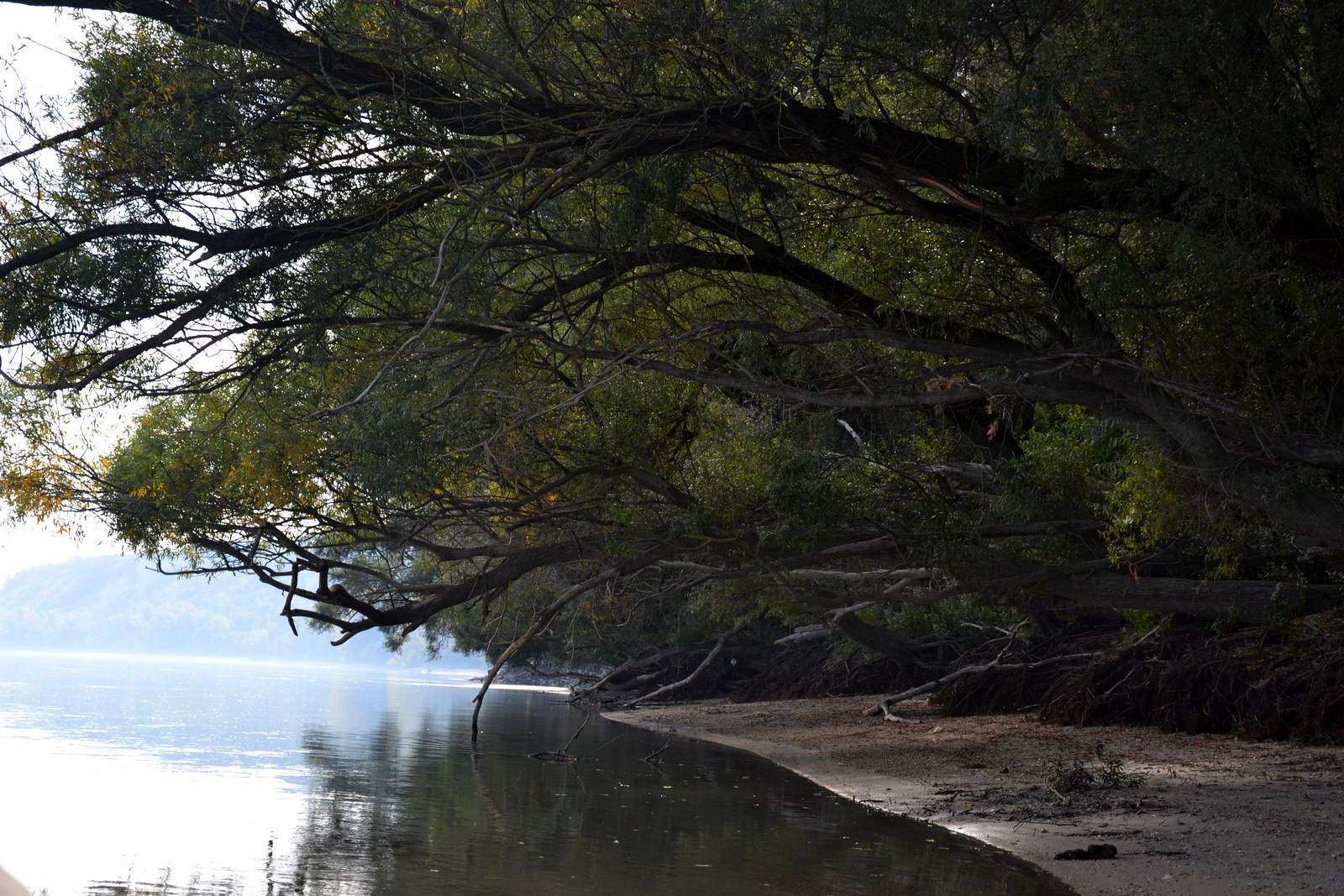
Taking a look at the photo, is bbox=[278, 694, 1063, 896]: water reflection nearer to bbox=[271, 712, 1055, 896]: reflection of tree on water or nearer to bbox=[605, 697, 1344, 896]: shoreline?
bbox=[271, 712, 1055, 896]: reflection of tree on water

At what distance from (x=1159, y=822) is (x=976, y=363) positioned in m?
4.41

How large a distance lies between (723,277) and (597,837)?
5522mm

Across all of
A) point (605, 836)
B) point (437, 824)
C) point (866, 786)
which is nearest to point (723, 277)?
point (605, 836)

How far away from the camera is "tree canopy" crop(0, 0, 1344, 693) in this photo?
25.2 ft

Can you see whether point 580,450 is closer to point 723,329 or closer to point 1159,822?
point 723,329

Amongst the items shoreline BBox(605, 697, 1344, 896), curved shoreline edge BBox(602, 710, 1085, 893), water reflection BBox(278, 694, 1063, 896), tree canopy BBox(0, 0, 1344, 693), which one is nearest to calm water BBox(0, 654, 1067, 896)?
water reflection BBox(278, 694, 1063, 896)

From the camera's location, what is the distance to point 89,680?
5803cm

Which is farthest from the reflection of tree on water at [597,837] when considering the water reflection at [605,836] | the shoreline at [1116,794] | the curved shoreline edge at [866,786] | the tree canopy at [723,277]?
the tree canopy at [723,277]

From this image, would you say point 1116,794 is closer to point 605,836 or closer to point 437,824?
point 605,836

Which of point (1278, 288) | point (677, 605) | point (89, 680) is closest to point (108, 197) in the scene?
point (1278, 288)

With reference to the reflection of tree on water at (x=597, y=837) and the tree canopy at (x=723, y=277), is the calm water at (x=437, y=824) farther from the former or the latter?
the tree canopy at (x=723, y=277)

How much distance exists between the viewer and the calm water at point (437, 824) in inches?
365

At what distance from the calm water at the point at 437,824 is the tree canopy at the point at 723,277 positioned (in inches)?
95.1

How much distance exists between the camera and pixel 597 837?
11547 millimetres
